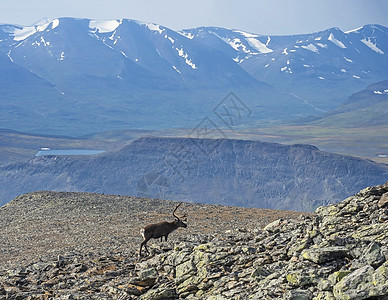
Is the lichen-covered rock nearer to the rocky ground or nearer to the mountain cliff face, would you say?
the rocky ground

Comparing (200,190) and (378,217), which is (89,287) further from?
(200,190)

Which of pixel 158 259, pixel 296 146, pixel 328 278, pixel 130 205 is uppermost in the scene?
pixel 328 278

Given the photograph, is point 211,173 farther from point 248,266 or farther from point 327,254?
point 327,254

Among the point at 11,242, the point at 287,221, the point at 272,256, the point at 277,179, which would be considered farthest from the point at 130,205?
the point at 277,179

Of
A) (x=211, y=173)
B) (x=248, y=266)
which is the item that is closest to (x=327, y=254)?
(x=248, y=266)

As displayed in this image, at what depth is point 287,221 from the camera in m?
15.3

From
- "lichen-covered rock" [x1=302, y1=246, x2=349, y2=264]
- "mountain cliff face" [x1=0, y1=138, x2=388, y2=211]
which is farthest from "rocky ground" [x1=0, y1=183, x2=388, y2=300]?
"mountain cliff face" [x1=0, y1=138, x2=388, y2=211]

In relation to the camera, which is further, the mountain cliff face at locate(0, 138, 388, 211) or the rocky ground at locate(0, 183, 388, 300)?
the mountain cliff face at locate(0, 138, 388, 211)

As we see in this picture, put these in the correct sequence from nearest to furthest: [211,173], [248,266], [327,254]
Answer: [327,254] → [248,266] → [211,173]

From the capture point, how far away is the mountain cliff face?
138 metres

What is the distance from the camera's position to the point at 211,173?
146 metres

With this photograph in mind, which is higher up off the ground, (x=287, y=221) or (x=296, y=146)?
(x=287, y=221)

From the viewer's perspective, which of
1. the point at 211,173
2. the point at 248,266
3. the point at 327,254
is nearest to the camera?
the point at 327,254

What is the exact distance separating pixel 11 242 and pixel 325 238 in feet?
49.2
